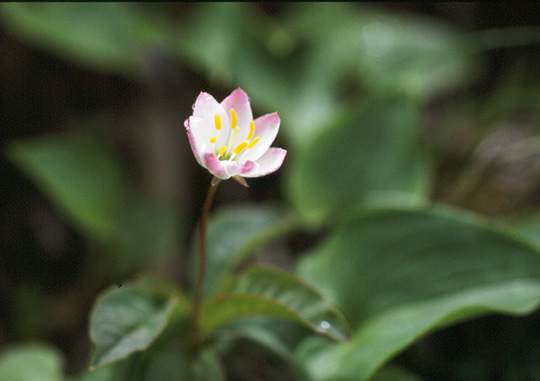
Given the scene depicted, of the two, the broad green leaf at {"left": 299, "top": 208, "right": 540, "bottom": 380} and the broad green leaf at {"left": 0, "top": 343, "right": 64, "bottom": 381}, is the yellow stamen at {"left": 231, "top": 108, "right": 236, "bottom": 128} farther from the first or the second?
the broad green leaf at {"left": 0, "top": 343, "right": 64, "bottom": 381}

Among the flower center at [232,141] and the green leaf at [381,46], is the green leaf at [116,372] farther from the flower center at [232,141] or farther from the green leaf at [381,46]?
the green leaf at [381,46]

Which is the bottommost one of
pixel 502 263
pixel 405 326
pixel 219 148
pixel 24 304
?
pixel 24 304

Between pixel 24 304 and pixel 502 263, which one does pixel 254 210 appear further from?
pixel 24 304

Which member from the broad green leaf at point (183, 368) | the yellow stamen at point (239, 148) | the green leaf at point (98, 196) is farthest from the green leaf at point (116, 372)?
the green leaf at point (98, 196)

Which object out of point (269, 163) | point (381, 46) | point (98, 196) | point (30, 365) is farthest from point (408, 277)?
point (381, 46)

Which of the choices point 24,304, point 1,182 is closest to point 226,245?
point 24,304
